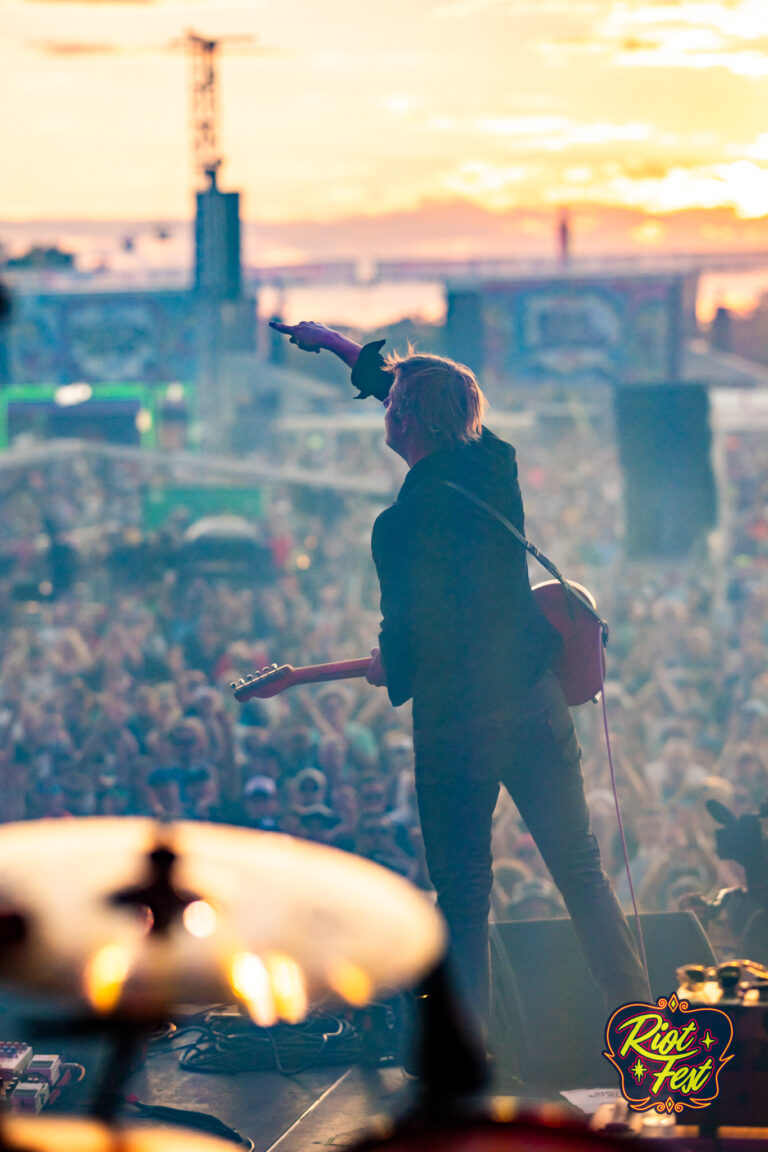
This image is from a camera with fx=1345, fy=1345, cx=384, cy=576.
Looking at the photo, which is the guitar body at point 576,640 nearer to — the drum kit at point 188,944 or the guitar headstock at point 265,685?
the guitar headstock at point 265,685

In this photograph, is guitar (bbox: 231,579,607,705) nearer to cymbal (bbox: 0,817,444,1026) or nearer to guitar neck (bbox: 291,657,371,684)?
guitar neck (bbox: 291,657,371,684)

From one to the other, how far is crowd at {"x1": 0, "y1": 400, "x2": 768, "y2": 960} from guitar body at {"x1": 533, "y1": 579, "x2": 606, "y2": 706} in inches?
89.5

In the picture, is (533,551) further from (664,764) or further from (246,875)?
(664,764)

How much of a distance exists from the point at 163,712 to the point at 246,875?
6.22 metres

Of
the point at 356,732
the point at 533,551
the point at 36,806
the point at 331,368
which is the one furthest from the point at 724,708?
the point at 331,368

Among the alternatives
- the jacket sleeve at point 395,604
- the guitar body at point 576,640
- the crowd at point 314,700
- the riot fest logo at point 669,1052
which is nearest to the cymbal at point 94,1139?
the riot fest logo at point 669,1052

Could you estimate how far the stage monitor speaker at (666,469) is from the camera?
40.3 ft

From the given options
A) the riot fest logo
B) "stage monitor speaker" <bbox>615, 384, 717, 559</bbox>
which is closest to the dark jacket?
the riot fest logo

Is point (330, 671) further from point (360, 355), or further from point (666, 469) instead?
point (666, 469)

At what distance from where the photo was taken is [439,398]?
354cm

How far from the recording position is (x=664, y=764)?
750 cm

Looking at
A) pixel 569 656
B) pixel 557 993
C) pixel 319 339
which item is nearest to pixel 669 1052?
pixel 557 993

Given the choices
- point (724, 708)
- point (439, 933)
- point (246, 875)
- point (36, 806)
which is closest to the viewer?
point (439, 933)

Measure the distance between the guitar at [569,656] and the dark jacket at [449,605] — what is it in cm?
13
